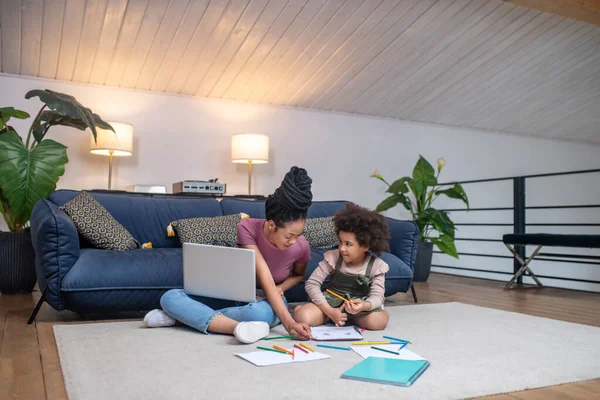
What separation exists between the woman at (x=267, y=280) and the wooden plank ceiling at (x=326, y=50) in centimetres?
264

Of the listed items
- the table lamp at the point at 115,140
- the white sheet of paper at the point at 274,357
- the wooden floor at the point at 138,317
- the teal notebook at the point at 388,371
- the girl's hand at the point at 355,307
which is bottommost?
the wooden floor at the point at 138,317

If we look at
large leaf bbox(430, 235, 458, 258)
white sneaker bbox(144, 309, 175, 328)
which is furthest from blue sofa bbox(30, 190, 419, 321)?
large leaf bbox(430, 235, 458, 258)

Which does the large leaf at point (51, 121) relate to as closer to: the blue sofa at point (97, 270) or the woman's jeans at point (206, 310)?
the blue sofa at point (97, 270)

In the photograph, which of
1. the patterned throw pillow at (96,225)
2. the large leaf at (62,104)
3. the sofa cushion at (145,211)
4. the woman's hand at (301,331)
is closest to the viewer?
the woman's hand at (301,331)

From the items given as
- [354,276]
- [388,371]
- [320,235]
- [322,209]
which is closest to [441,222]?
[322,209]

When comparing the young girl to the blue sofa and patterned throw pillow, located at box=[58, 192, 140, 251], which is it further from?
patterned throw pillow, located at box=[58, 192, 140, 251]

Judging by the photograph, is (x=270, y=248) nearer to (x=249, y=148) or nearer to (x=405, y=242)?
(x=405, y=242)

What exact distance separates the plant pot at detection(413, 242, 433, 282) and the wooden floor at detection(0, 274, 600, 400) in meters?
0.09

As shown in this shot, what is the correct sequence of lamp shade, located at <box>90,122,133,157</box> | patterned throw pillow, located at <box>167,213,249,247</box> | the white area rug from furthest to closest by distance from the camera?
lamp shade, located at <box>90,122,133,157</box> → patterned throw pillow, located at <box>167,213,249,247</box> → the white area rug

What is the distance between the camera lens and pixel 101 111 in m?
4.98

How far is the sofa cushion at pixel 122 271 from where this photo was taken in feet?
8.52

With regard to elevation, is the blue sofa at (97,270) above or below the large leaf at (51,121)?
below

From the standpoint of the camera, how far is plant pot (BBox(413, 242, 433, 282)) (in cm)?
496

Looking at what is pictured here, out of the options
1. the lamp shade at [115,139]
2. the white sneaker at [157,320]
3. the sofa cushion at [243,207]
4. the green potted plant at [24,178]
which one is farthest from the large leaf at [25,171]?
the white sneaker at [157,320]
